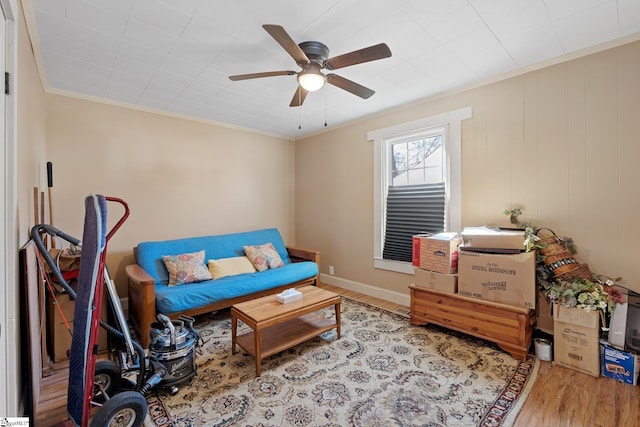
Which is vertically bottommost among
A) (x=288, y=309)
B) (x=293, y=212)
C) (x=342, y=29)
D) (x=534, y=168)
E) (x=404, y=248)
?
(x=288, y=309)

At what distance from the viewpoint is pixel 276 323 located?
7.25 ft

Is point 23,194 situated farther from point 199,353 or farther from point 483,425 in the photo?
point 483,425

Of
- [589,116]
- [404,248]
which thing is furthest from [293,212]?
[589,116]

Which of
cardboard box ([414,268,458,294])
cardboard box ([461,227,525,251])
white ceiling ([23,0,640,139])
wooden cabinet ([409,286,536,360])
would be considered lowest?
wooden cabinet ([409,286,536,360])

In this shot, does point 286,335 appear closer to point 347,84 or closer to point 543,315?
A: point 347,84

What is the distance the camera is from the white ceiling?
179cm

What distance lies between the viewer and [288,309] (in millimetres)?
2361

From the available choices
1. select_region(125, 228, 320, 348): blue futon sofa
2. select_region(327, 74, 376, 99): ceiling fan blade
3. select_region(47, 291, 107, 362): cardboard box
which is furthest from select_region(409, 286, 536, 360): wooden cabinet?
select_region(47, 291, 107, 362): cardboard box

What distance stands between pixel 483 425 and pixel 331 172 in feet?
11.2

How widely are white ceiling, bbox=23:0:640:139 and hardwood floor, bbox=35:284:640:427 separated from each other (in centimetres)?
247

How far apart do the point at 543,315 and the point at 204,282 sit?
333 centimetres

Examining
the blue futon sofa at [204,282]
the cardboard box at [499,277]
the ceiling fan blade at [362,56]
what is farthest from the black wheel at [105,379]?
the cardboard box at [499,277]

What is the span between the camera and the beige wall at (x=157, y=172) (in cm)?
303

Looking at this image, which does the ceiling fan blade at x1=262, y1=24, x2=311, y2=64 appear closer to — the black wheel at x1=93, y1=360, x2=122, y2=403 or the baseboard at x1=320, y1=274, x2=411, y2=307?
the black wheel at x1=93, y1=360, x2=122, y2=403
